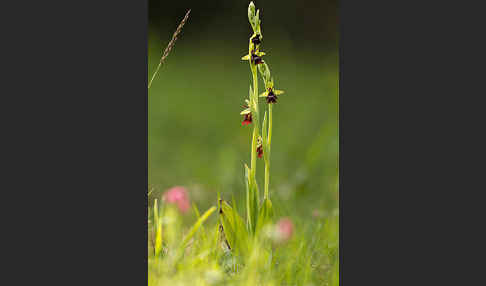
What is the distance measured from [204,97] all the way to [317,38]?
4.39 feet

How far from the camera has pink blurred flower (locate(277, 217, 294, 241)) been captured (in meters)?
3.22

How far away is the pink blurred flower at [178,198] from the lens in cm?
354

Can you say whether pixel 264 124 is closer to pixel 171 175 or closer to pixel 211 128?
pixel 171 175

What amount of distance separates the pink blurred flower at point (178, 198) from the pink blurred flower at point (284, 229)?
2.01 feet

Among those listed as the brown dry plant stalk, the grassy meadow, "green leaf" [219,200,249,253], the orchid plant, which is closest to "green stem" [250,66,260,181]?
the orchid plant

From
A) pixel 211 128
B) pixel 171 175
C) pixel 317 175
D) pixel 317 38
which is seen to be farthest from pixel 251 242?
pixel 211 128

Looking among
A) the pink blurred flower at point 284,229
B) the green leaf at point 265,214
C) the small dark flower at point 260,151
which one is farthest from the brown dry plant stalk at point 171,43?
the pink blurred flower at point 284,229

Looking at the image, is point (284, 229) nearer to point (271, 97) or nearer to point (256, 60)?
point (271, 97)

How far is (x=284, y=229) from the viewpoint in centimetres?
326

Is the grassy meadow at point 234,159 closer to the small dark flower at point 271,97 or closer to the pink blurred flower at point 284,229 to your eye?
the pink blurred flower at point 284,229

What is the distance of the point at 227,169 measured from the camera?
4.76 metres

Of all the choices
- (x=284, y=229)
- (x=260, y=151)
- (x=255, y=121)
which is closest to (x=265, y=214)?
(x=284, y=229)

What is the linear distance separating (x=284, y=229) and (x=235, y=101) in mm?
1519

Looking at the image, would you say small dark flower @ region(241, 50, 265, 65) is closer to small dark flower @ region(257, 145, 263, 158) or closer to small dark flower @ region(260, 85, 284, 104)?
small dark flower @ region(260, 85, 284, 104)
